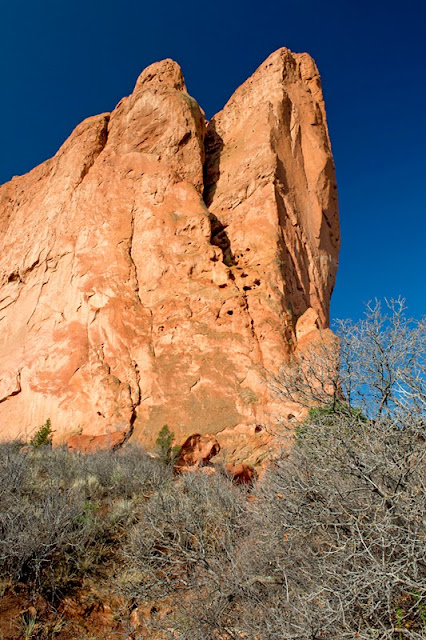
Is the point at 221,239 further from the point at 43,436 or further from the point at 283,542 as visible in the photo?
the point at 283,542

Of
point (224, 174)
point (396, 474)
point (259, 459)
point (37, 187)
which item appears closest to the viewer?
point (396, 474)

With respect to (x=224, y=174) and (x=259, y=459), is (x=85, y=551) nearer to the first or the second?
(x=259, y=459)

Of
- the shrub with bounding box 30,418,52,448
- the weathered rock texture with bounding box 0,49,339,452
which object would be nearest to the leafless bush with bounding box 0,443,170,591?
the weathered rock texture with bounding box 0,49,339,452

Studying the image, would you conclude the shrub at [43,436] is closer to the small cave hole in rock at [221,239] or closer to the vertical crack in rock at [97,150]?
the small cave hole in rock at [221,239]

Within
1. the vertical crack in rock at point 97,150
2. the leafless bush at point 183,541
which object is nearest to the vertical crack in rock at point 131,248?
the vertical crack in rock at point 97,150

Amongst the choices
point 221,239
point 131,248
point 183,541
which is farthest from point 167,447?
point 221,239

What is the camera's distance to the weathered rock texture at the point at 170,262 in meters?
15.1

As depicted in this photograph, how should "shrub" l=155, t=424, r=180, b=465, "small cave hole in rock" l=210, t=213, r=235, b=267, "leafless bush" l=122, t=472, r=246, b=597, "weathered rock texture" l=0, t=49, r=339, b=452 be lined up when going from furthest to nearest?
"small cave hole in rock" l=210, t=213, r=235, b=267, "weathered rock texture" l=0, t=49, r=339, b=452, "shrub" l=155, t=424, r=180, b=465, "leafless bush" l=122, t=472, r=246, b=597

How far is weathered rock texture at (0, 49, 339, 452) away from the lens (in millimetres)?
15062

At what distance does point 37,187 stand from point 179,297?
61.7ft

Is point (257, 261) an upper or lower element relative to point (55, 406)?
upper

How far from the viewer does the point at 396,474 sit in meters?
3.16

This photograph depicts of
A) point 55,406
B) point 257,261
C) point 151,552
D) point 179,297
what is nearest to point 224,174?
point 257,261

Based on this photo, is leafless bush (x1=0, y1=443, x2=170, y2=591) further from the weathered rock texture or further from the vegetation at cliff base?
the weathered rock texture
